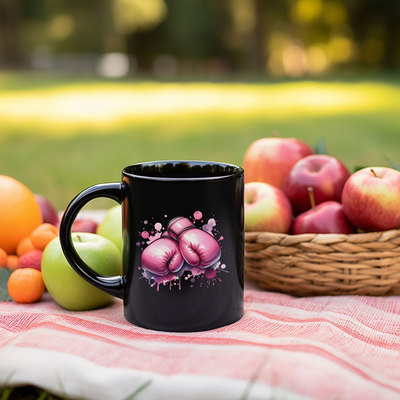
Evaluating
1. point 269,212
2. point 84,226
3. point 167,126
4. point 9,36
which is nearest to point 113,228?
point 84,226

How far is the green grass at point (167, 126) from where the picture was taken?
12.6ft

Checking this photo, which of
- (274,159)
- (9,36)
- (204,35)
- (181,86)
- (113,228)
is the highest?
(204,35)

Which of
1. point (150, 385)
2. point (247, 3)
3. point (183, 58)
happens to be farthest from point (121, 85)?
point (183, 58)

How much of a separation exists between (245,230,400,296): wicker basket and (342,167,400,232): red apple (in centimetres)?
4

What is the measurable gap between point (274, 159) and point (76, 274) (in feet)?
2.19

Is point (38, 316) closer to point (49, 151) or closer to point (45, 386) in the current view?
point (45, 386)

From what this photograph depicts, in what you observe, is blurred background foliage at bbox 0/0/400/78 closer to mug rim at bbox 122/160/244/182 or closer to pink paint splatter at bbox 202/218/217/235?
mug rim at bbox 122/160/244/182

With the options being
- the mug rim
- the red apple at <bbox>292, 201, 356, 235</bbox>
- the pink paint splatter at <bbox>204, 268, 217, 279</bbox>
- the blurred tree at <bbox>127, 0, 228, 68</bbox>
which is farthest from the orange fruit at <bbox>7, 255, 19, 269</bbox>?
the blurred tree at <bbox>127, 0, 228, 68</bbox>

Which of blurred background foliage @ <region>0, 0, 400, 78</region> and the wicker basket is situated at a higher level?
blurred background foliage @ <region>0, 0, 400, 78</region>

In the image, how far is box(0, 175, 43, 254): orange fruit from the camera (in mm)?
1192

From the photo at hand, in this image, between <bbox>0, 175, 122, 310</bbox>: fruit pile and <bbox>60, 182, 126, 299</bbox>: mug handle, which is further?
<bbox>0, 175, 122, 310</bbox>: fruit pile

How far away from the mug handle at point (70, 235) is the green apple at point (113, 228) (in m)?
0.26

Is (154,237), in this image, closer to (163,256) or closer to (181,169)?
(163,256)

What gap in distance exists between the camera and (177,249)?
0.84 metres
